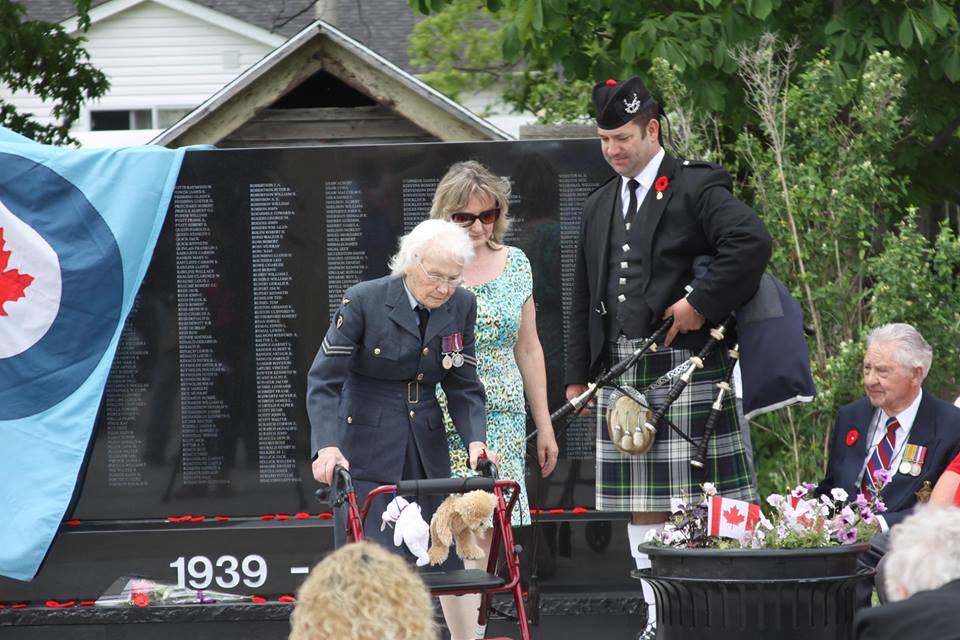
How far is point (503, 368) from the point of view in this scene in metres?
6.44

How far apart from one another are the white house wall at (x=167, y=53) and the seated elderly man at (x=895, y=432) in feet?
71.5

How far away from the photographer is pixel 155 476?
25.8 feet

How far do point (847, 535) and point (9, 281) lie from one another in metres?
4.56

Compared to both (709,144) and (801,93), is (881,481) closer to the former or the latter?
(801,93)

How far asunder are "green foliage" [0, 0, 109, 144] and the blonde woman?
6.49m

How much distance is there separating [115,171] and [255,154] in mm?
735

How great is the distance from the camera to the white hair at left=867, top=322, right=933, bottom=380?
246 inches

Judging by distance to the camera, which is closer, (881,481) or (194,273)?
(881,481)

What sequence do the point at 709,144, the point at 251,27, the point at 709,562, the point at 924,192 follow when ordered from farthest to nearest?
the point at 251,27 < the point at 924,192 < the point at 709,144 < the point at 709,562

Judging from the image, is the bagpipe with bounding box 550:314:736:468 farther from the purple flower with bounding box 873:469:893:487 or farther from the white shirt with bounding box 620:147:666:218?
the purple flower with bounding box 873:469:893:487

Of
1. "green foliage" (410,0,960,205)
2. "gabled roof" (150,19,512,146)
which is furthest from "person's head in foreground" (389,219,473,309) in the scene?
"green foliage" (410,0,960,205)

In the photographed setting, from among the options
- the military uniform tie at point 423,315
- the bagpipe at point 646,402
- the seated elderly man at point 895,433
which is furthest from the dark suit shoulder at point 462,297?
the seated elderly man at point 895,433

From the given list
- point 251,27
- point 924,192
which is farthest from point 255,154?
point 251,27

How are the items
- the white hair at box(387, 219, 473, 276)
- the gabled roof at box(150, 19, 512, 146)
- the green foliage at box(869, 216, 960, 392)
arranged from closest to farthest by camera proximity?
the white hair at box(387, 219, 473, 276) < the green foliage at box(869, 216, 960, 392) < the gabled roof at box(150, 19, 512, 146)
